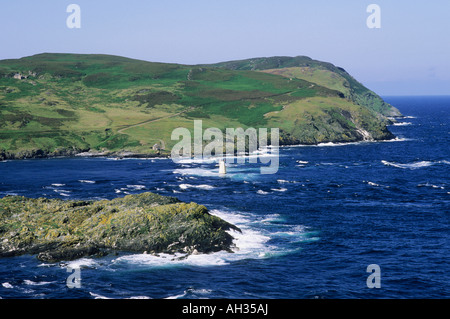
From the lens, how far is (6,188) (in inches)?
4412

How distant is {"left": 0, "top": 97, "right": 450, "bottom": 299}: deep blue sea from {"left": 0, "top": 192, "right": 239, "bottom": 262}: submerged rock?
2.05 meters

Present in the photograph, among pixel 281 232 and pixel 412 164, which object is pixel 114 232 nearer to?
pixel 281 232

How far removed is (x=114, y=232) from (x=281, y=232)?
25.2 metres

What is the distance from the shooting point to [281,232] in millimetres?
72500

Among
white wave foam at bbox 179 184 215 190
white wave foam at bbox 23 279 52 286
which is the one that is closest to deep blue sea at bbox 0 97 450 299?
white wave foam at bbox 23 279 52 286

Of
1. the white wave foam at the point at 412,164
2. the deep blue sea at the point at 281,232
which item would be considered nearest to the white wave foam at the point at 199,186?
the deep blue sea at the point at 281,232

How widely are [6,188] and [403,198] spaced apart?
90458 millimetres

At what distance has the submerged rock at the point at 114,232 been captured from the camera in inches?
2450

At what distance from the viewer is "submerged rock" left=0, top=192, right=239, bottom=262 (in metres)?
62.2

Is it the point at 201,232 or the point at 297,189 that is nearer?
the point at 201,232

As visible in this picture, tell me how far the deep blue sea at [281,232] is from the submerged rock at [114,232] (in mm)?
2054

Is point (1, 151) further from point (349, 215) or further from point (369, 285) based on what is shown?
point (369, 285)
